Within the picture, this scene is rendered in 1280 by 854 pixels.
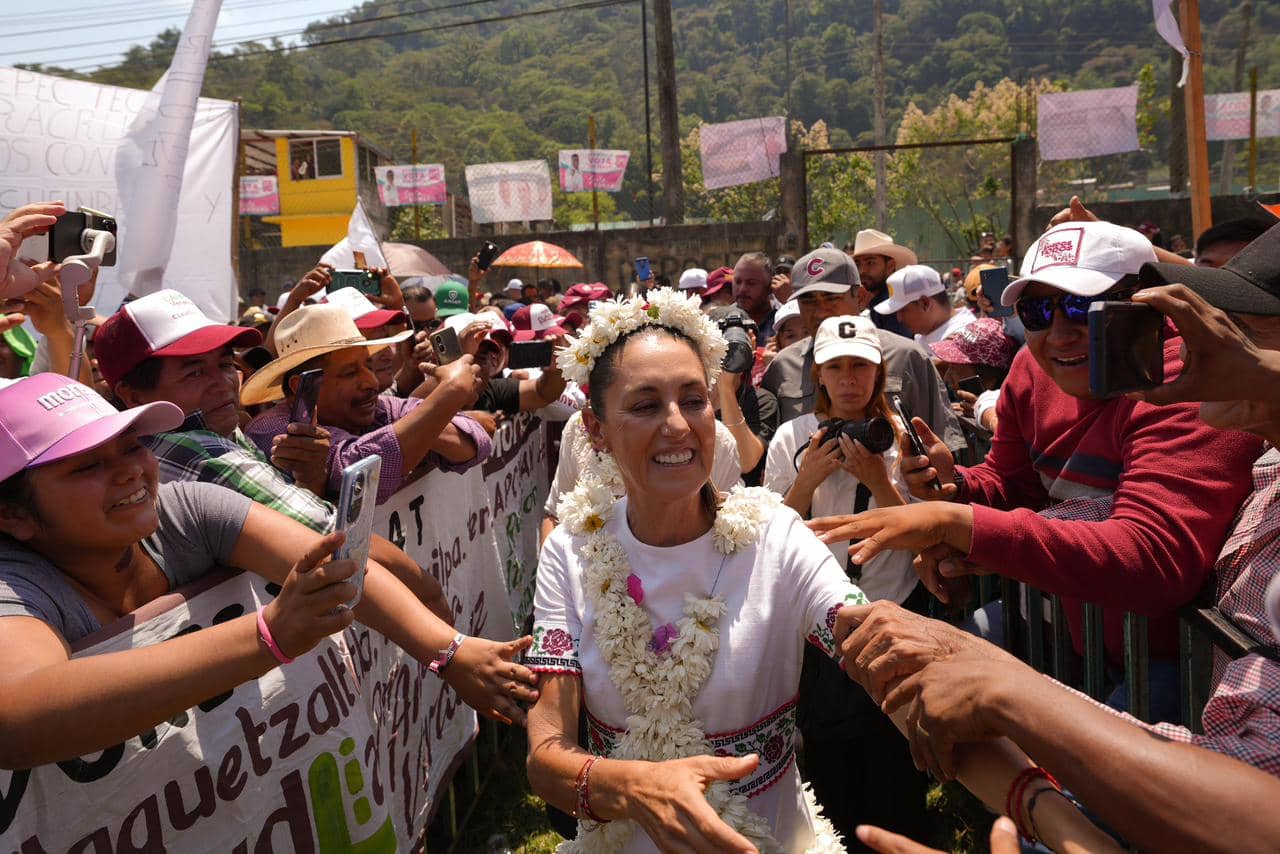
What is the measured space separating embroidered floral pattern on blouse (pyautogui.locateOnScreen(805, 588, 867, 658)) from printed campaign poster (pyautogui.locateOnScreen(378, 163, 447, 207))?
95.3 feet

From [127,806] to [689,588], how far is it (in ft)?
4.38

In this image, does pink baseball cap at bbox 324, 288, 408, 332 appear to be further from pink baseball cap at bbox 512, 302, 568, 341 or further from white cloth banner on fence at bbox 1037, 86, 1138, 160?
white cloth banner on fence at bbox 1037, 86, 1138, 160

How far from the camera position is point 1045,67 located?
129 m

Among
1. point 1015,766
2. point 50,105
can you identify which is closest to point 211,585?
point 1015,766

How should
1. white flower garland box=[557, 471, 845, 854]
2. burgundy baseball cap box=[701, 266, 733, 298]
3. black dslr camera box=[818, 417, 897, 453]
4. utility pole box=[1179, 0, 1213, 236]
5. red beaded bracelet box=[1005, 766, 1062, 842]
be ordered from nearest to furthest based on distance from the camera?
red beaded bracelet box=[1005, 766, 1062, 842] < white flower garland box=[557, 471, 845, 854] < black dslr camera box=[818, 417, 897, 453] < utility pole box=[1179, 0, 1213, 236] < burgundy baseball cap box=[701, 266, 733, 298]

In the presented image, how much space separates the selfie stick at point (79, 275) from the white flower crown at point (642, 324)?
2203 millimetres

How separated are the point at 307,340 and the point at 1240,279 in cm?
316

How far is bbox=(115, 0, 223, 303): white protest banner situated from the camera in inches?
219

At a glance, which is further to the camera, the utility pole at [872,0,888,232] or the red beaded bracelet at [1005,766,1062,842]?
the utility pole at [872,0,888,232]

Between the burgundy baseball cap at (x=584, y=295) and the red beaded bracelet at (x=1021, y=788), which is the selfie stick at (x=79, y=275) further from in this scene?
the burgundy baseball cap at (x=584, y=295)

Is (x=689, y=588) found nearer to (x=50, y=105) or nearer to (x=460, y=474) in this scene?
(x=460, y=474)

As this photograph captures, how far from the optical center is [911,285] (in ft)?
22.0

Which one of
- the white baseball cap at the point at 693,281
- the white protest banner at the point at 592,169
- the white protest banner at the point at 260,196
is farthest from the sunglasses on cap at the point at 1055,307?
the white protest banner at the point at 260,196

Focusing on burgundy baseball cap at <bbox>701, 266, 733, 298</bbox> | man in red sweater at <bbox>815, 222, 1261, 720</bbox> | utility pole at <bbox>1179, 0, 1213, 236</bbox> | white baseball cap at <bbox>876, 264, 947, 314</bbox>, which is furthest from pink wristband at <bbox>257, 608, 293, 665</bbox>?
burgundy baseball cap at <bbox>701, 266, 733, 298</bbox>
